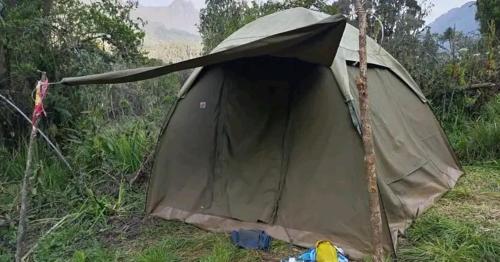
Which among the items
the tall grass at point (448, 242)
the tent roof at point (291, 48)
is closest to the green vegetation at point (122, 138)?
the tall grass at point (448, 242)

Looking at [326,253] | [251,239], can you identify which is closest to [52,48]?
[251,239]

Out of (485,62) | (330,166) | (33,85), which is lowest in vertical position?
(330,166)

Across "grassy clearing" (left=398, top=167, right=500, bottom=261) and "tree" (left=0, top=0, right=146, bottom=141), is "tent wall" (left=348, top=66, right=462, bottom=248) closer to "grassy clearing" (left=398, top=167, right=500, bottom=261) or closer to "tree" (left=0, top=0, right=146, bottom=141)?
"grassy clearing" (left=398, top=167, right=500, bottom=261)

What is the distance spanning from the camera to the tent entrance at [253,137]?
11.2 feet

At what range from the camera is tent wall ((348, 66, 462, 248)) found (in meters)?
3.23

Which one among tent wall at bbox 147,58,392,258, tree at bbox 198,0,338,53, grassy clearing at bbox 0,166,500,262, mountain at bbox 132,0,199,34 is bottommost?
grassy clearing at bbox 0,166,500,262

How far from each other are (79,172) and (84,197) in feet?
1.75

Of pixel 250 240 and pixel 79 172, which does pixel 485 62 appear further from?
pixel 79 172

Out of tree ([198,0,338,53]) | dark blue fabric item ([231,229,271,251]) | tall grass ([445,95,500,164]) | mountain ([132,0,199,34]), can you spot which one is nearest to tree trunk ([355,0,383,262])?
dark blue fabric item ([231,229,271,251])

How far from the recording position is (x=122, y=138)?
484 centimetres

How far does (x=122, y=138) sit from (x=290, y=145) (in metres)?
2.24

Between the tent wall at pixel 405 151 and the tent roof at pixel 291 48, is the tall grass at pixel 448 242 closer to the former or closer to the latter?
the tent wall at pixel 405 151

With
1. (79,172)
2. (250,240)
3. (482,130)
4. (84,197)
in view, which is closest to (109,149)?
(79,172)

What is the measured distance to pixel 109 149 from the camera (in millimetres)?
4781
